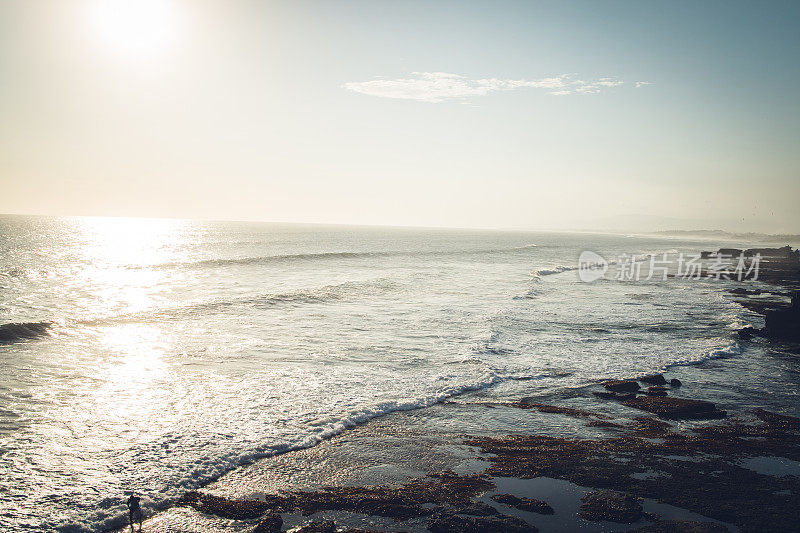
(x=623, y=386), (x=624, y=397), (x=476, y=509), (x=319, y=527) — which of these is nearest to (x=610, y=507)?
(x=476, y=509)

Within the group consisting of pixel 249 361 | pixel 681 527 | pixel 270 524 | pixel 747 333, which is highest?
pixel 747 333

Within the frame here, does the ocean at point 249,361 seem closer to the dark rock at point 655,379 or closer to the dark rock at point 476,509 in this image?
the dark rock at point 655,379

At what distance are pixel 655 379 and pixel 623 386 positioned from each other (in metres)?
1.42

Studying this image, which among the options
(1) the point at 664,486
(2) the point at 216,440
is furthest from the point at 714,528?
(2) the point at 216,440

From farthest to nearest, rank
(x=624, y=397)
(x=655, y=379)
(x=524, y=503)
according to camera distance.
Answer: (x=655, y=379) < (x=624, y=397) < (x=524, y=503)

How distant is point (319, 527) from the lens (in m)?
6.86

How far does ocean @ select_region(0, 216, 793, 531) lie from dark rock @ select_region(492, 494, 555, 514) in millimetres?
4469

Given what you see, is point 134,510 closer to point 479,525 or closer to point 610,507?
point 479,525

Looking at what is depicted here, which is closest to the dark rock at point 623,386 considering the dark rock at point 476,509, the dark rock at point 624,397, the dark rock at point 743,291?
the dark rock at point 624,397

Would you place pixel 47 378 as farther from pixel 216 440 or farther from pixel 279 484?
pixel 279 484

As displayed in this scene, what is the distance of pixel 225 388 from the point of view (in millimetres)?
14070

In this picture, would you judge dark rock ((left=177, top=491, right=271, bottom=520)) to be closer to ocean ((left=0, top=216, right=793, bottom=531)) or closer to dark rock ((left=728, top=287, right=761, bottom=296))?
ocean ((left=0, top=216, right=793, bottom=531))

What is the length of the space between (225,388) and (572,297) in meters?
27.6

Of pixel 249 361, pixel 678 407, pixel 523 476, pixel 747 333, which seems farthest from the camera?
pixel 747 333
